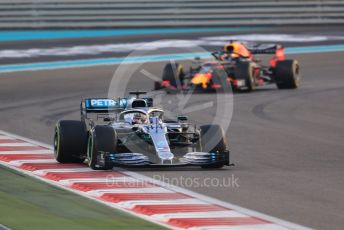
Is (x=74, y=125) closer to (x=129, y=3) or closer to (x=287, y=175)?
(x=287, y=175)

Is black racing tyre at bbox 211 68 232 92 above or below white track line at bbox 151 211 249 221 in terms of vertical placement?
above

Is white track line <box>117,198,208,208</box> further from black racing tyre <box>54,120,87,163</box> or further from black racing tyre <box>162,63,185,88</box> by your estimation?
black racing tyre <box>162,63,185,88</box>

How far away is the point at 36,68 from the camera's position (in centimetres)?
3177

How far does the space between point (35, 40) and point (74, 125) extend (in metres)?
24.1

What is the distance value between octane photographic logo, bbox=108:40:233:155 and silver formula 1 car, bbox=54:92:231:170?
15 centimetres

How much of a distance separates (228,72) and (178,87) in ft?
4.09

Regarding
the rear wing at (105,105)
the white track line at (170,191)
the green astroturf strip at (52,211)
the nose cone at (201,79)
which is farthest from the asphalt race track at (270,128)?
the rear wing at (105,105)

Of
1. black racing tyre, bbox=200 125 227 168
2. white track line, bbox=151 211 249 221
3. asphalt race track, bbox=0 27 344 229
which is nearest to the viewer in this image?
white track line, bbox=151 211 249 221

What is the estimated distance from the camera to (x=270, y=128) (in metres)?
19.4

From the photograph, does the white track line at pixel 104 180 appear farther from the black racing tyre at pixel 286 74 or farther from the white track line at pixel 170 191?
the black racing tyre at pixel 286 74

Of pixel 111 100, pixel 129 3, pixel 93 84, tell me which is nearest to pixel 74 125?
pixel 111 100

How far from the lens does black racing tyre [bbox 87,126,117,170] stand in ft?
45.3

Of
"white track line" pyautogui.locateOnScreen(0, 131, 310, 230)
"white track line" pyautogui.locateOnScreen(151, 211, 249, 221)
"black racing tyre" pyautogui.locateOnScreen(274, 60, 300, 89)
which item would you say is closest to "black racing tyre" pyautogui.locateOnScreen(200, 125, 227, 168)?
"white track line" pyautogui.locateOnScreen(0, 131, 310, 230)

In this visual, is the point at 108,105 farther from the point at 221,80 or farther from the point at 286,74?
the point at 286,74
